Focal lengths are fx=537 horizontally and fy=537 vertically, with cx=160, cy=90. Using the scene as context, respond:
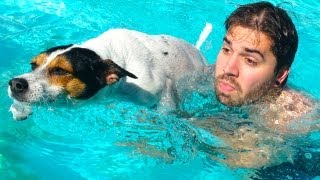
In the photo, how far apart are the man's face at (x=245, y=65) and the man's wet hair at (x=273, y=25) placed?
2.1 inches

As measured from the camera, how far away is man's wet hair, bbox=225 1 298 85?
5.19 m

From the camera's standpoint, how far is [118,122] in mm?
5941

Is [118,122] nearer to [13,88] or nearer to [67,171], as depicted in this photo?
[67,171]

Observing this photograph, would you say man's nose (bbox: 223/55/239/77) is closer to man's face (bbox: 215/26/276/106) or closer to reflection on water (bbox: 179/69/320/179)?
man's face (bbox: 215/26/276/106)

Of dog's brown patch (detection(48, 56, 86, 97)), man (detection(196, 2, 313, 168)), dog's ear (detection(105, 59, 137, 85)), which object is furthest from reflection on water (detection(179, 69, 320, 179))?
dog's brown patch (detection(48, 56, 86, 97))

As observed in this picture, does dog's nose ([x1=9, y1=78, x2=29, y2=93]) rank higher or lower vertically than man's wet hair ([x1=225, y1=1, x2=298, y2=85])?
lower

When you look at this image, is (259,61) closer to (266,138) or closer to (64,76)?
(266,138)

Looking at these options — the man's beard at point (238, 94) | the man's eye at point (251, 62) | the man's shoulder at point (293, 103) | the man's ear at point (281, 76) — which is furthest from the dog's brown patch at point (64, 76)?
the man's shoulder at point (293, 103)

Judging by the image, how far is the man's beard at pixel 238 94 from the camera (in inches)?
210

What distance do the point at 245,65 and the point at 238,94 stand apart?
0.34 metres

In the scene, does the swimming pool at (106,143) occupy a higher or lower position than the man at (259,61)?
lower

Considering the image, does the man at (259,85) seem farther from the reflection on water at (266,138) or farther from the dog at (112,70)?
the dog at (112,70)

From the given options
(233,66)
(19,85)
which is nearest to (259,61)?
(233,66)

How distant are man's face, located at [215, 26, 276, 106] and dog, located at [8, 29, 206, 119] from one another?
73cm
